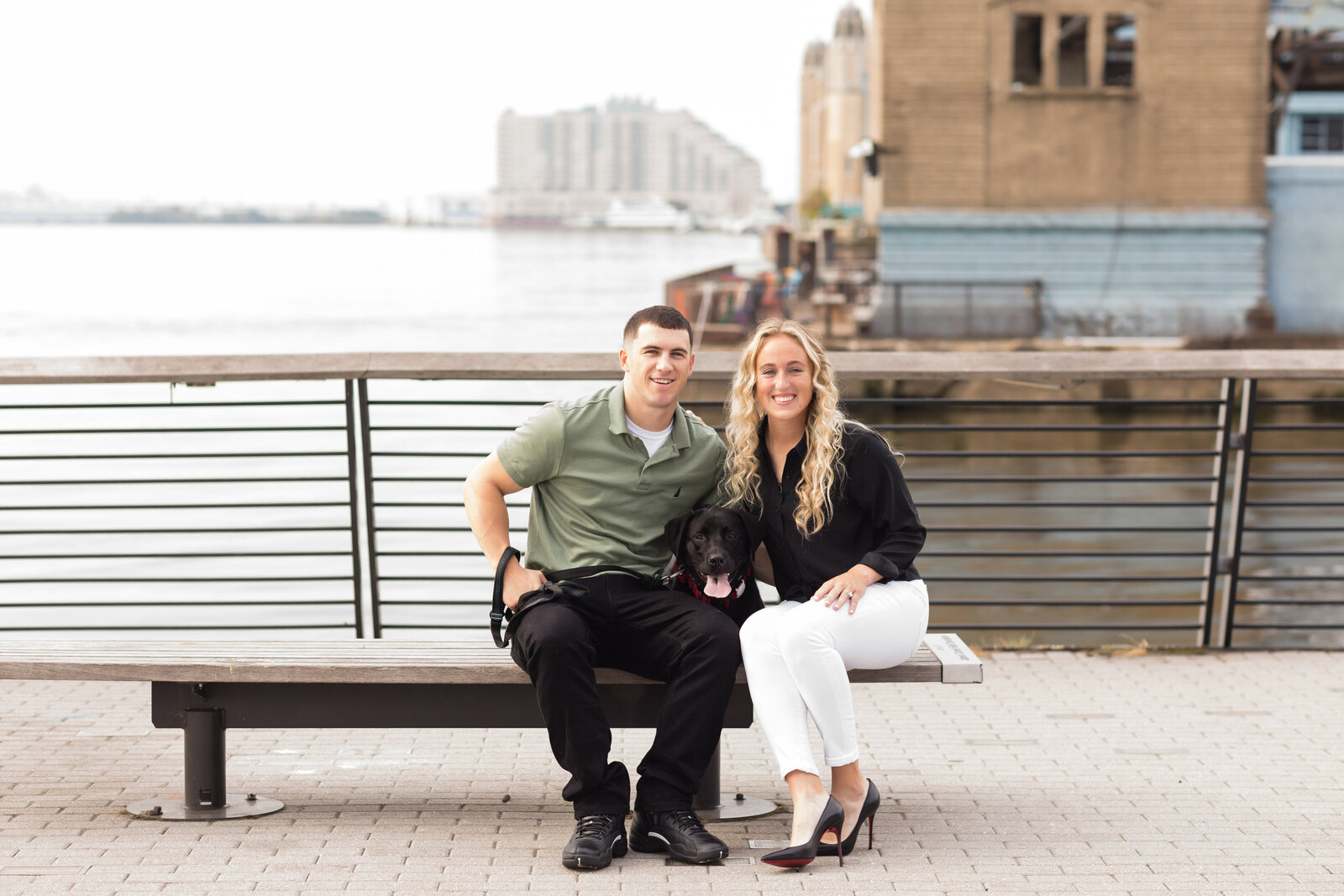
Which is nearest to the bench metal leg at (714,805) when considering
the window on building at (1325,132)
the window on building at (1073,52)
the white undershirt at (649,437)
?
the white undershirt at (649,437)

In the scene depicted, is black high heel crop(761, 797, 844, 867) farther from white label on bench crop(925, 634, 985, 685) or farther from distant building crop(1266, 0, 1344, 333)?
distant building crop(1266, 0, 1344, 333)

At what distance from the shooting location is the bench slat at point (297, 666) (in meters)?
3.99

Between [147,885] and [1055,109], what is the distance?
30074mm

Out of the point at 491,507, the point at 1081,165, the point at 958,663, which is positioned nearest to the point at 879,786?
the point at 958,663

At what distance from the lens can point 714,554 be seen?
4004 mm

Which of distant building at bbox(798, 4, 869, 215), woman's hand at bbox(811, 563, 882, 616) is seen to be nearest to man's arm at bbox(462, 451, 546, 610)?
woman's hand at bbox(811, 563, 882, 616)

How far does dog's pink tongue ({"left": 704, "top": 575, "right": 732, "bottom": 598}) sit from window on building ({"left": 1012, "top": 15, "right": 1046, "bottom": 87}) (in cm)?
2953

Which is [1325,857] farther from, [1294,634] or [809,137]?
[809,137]

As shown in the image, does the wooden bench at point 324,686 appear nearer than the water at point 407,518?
Yes

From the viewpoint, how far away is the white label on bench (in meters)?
4.00

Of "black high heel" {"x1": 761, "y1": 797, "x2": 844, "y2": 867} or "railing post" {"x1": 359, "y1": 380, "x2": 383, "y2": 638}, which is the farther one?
"railing post" {"x1": 359, "y1": 380, "x2": 383, "y2": 638}

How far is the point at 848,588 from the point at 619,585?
0.66 meters

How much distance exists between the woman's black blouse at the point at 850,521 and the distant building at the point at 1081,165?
26.4m

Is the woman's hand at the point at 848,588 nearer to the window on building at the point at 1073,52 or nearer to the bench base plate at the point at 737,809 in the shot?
the bench base plate at the point at 737,809
